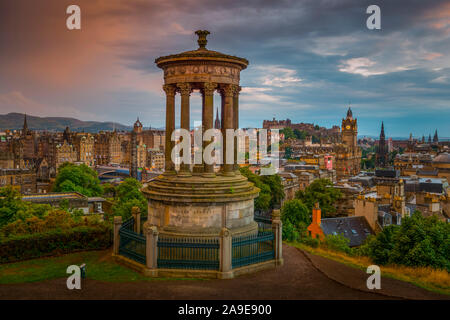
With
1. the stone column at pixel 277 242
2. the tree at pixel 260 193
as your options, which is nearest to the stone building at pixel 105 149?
the tree at pixel 260 193

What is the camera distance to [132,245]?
1938cm

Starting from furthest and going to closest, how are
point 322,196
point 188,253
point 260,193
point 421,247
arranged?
point 322,196
point 260,193
point 421,247
point 188,253

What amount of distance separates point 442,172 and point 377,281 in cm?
10600

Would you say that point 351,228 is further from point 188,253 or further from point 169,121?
point 188,253

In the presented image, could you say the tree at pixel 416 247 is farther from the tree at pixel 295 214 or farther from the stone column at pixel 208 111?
the tree at pixel 295 214

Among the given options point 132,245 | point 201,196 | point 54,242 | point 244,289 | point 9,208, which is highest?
point 201,196

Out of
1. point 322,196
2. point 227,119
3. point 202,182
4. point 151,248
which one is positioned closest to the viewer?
point 151,248

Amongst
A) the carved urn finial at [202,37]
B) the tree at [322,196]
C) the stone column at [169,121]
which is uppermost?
the carved urn finial at [202,37]

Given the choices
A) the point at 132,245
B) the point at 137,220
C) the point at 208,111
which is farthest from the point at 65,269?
the point at 208,111

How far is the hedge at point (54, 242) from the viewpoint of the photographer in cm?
1980

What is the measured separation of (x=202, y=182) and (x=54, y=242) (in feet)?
29.5

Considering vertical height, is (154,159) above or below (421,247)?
above

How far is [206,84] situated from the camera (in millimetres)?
19953

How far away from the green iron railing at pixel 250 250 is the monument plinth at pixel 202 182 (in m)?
1.14
